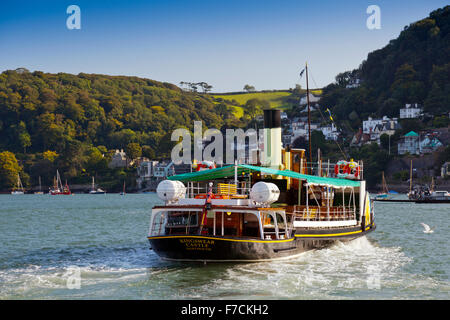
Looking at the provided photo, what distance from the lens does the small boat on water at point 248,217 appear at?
2357cm

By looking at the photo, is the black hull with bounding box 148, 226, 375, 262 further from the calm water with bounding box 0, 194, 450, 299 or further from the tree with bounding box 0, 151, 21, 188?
the tree with bounding box 0, 151, 21, 188

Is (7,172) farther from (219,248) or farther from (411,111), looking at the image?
(219,248)

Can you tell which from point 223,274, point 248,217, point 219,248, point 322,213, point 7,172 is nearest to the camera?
point 223,274

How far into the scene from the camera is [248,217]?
82.2ft

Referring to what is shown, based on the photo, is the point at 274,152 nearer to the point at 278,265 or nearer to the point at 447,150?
the point at 278,265

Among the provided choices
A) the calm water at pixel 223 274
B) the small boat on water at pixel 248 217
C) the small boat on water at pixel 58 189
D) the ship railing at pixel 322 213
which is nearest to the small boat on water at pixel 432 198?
the calm water at pixel 223 274

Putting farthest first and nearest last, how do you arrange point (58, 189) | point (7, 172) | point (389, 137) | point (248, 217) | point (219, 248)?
point (7, 172)
point (58, 189)
point (389, 137)
point (248, 217)
point (219, 248)

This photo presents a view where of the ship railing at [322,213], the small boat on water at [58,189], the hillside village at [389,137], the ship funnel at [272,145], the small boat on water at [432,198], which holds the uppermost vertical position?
the hillside village at [389,137]

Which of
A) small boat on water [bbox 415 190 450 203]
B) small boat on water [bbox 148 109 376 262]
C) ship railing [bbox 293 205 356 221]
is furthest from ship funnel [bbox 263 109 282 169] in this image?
small boat on water [bbox 415 190 450 203]

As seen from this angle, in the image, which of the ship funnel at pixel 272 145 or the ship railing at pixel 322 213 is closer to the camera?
the ship railing at pixel 322 213

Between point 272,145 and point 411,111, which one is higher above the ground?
point 411,111

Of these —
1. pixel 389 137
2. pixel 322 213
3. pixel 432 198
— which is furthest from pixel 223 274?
pixel 389 137

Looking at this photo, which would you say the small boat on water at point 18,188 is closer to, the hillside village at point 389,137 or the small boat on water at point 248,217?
the hillside village at point 389,137

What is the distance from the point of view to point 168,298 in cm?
1906
